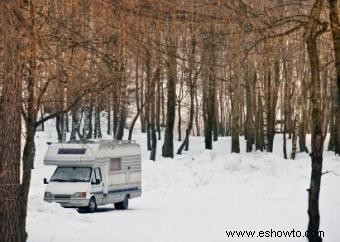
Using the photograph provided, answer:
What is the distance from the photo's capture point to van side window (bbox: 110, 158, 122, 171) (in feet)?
86.8

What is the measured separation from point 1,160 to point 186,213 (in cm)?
1354

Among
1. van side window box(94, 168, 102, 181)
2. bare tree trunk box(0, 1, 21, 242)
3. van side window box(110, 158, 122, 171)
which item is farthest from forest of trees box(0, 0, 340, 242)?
van side window box(110, 158, 122, 171)

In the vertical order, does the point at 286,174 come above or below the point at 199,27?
below

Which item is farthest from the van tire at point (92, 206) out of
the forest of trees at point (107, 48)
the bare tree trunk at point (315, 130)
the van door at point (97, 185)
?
the bare tree trunk at point (315, 130)

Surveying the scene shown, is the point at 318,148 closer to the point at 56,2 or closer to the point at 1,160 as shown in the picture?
the point at 1,160

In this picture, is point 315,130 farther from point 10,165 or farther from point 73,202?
point 73,202

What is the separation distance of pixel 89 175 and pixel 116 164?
1.66 meters

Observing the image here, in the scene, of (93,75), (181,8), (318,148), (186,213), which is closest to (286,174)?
(186,213)

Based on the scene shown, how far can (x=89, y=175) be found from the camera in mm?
25281

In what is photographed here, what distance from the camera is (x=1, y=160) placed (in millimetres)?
11508

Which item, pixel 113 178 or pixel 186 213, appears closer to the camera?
pixel 186 213

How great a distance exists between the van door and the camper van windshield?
0.23m

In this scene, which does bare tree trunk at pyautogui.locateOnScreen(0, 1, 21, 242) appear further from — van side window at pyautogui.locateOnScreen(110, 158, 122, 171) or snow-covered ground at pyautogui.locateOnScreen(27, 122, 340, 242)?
van side window at pyautogui.locateOnScreen(110, 158, 122, 171)

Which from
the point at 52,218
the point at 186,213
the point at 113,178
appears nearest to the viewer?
the point at 52,218
